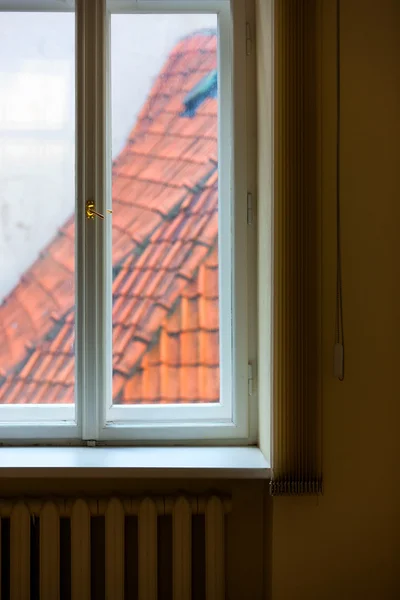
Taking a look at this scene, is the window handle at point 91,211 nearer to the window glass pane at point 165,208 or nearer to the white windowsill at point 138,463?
the window glass pane at point 165,208

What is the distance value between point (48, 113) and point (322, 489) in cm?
138

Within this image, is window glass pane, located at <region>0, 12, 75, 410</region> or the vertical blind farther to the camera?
window glass pane, located at <region>0, 12, 75, 410</region>

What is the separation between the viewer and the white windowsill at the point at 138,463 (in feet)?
5.38

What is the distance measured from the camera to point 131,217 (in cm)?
191

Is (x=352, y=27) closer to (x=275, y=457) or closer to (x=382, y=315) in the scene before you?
(x=382, y=315)

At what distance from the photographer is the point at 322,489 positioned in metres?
1.61

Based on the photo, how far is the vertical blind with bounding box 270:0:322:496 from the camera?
1.59 meters

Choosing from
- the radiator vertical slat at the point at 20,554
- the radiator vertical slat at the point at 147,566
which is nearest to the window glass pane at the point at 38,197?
the radiator vertical slat at the point at 20,554

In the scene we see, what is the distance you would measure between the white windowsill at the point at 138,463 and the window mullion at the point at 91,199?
0.15 m

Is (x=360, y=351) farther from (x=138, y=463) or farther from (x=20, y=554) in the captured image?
(x=20, y=554)

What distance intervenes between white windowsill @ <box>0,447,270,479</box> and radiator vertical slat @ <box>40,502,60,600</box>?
0.44 ft

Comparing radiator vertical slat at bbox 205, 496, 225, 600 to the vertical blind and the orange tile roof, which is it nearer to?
the vertical blind

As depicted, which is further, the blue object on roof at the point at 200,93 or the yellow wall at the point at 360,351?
the blue object on roof at the point at 200,93

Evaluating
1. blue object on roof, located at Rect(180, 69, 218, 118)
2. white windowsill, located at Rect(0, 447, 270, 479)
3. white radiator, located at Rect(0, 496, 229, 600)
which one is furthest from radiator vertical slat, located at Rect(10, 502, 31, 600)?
blue object on roof, located at Rect(180, 69, 218, 118)
